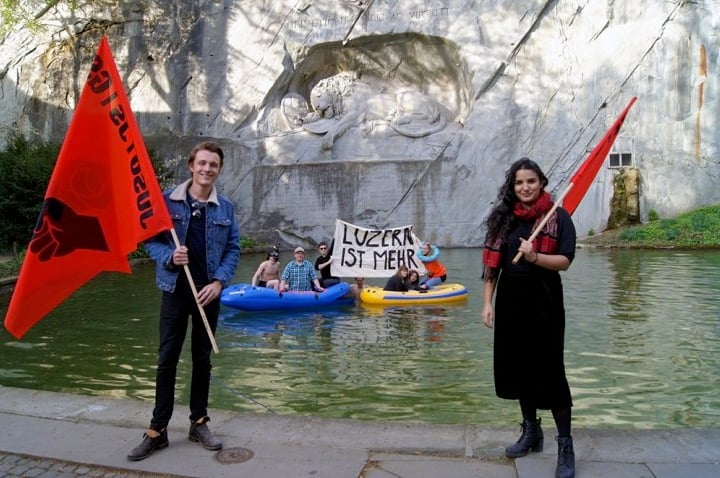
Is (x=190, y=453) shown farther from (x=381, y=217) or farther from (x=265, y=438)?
(x=381, y=217)

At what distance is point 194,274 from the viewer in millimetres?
3789

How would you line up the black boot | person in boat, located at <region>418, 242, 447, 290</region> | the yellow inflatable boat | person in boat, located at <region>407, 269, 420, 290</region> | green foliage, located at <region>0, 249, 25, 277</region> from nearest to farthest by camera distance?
1. the black boot
2. the yellow inflatable boat
3. person in boat, located at <region>407, 269, 420, 290</region>
4. person in boat, located at <region>418, 242, 447, 290</region>
5. green foliage, located at <region>0, 249, 25, 277</region>

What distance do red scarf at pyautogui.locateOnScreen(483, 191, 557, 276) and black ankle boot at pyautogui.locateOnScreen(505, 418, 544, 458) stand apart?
2.89 ft

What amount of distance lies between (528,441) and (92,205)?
2.96 m

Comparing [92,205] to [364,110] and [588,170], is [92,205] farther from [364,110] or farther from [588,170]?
[364,110]

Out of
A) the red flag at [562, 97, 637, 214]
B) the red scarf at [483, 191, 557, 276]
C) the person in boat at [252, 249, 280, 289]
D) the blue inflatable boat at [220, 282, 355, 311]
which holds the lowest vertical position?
the blue inflatable boat at [220, 282, 355, 311]

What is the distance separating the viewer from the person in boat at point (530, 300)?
3383mm

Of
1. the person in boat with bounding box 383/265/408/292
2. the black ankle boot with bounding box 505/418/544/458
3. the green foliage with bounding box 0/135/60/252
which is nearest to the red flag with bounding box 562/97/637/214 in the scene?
the black ankle boot with bounding box 505/418/544/458

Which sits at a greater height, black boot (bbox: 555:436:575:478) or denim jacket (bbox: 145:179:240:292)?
denim jacket (bbox: 145:179:240:292)

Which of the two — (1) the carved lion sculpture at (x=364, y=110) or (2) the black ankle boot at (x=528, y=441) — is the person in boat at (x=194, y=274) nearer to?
(2) the black ankle boot at (x=528, y=441)

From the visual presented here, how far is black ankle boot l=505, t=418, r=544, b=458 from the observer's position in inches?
133

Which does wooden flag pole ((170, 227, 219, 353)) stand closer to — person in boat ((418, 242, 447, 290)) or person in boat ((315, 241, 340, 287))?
person in boat ((315, 241, 340, 287))

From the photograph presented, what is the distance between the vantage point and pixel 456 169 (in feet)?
78.3

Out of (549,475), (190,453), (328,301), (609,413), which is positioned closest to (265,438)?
(190,453)
